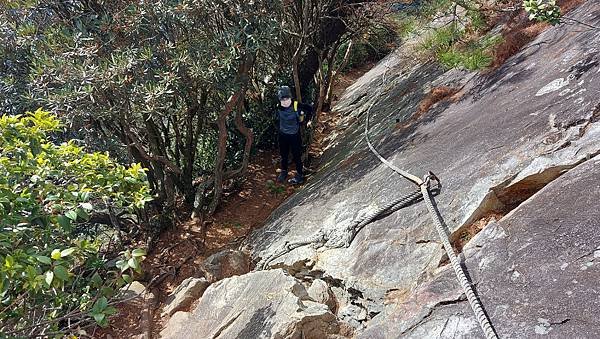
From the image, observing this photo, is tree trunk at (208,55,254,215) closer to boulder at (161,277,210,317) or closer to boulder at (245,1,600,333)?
boulder at (245,1,600,333)

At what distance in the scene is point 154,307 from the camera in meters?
5.89

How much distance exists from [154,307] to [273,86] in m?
4.88

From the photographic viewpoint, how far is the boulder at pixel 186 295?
543 centimetres

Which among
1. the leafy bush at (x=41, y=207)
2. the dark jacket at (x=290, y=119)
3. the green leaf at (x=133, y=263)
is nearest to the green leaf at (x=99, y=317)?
the leafy bush at (x=41, y=207)

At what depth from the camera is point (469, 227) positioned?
12.0ft

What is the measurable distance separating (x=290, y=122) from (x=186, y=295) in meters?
3.19

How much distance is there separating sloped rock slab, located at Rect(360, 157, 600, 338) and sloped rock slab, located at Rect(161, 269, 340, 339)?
0.49m

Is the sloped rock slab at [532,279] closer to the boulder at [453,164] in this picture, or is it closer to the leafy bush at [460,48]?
the boulder at [453,164]

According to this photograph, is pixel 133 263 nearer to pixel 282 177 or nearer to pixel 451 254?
pixel 451 254

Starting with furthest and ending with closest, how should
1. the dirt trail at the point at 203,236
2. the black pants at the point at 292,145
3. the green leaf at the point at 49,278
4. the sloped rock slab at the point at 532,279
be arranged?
1. the black pants at the point at 292,145
2. the dirt trail at the point at 203,236
3. the sloped rock slab at the point at 532,279
4. the green leaf at the point at 49,278

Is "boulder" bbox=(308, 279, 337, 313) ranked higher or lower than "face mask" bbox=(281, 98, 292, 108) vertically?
lower

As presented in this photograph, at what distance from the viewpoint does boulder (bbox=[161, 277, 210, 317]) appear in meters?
5.43

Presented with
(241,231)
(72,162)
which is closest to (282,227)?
(241,231)

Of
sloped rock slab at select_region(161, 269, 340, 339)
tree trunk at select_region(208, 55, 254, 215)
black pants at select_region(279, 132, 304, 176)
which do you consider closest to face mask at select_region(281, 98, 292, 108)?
black pants at select_region(279, 132, 304, 176)
